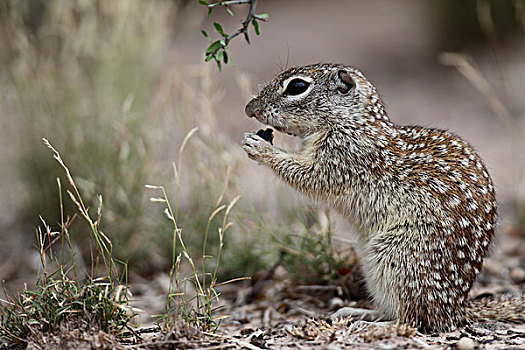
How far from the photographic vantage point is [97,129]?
16.0 feet

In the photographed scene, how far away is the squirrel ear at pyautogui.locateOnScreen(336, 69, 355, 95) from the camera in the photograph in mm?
3375

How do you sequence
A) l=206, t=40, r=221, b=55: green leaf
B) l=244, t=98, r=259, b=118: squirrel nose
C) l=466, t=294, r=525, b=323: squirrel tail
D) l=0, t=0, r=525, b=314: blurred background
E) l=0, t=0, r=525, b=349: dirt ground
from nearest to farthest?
1. l=0, t=0, r=525, b=349: dirt ground
2. l=206, t=40, r=221, b=55: green leaf
3. l=466, t=294, r=525, b=323: squirrel tail
4. l=244, t=98, r=259, b=118: squirrel nose
5. l=0, t=0, r=525, b=314: blurred background

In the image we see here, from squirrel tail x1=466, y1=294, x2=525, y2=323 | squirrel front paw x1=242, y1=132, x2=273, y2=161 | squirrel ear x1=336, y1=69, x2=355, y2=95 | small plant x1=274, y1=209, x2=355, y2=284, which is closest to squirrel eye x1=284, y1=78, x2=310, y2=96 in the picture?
squirrel ear x1=336, y1=69, x2=355, y2=95

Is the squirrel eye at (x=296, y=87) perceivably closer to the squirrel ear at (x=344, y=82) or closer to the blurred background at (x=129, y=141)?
the squirrel ear at (x=344, y=82)

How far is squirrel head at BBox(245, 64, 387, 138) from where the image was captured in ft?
11.1

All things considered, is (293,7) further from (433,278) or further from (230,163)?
(433,278)

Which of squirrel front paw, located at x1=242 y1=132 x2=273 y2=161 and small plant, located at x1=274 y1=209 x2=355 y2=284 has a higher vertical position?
squirrel front paw, located at x1=242 y1=132 x2=273 y2=161

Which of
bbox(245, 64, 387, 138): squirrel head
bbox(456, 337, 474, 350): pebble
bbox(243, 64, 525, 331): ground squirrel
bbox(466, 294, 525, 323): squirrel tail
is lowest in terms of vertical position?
bbox(456, 337, 474, 350): pebble

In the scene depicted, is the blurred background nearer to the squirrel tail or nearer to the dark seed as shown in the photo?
the dark seed

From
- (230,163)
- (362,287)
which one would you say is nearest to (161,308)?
(230,163)

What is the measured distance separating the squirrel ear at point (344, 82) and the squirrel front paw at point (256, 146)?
0.56m

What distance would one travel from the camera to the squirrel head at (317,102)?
3.38m

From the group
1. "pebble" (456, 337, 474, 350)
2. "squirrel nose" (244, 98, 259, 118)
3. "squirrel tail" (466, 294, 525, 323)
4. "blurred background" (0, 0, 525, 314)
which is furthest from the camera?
"blurred background" (0, 0, 525, 314)

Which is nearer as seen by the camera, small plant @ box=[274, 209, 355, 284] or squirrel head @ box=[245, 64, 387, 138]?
squirrel head @ box=[245, 64, 387, 138]
